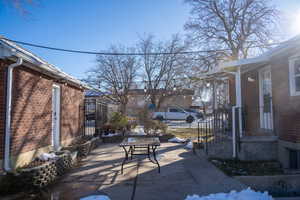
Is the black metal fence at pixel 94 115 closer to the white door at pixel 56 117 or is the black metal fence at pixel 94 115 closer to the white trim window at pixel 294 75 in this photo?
the white door at pixel 56 117

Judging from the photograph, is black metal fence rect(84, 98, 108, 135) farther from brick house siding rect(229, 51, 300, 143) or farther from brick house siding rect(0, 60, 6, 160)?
brick house siding rect(229, 51, 300, 143)

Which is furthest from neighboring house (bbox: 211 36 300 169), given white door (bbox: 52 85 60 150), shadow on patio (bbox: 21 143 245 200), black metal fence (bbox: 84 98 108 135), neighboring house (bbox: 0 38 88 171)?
black metal fence (bbox: 84 98 108 135)

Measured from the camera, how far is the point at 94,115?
32.7ft

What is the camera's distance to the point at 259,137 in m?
5.84

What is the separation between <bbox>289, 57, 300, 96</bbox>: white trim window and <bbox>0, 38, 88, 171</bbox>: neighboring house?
21.8ft

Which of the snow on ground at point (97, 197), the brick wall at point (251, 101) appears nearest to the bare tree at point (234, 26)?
the brick wall at point (251, 101)

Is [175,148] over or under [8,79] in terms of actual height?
under

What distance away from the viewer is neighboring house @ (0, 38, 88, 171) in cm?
423

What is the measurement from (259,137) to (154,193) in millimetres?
3871

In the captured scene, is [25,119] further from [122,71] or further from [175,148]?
[122,71]

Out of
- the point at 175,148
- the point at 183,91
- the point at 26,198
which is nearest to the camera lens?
the point at 26,198

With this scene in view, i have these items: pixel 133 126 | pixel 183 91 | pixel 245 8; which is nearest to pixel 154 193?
pixel 133 126

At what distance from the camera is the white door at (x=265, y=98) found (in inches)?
261

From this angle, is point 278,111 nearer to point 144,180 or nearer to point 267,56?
point 267,56
